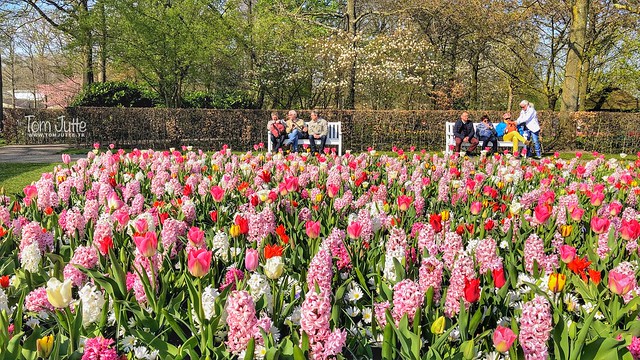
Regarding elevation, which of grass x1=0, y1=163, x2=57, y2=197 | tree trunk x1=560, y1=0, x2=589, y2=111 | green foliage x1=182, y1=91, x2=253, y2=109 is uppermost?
tree trunk x1=560, y1=0, x2=589, y2=111

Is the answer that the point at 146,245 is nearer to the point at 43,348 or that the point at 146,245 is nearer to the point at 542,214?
the point at 43,348

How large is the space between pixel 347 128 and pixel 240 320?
1329 centimetres

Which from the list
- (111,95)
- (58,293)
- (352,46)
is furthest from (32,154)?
(58,293)

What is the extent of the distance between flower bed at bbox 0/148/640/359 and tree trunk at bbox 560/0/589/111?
41.7 feet

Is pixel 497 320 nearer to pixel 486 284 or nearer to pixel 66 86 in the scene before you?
pixel 486 284

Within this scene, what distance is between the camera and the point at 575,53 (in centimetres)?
1515

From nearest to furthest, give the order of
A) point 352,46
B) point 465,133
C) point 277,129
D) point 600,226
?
point 600,226, point 277,129, point 465,133, point 352,46

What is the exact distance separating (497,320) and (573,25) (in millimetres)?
15676

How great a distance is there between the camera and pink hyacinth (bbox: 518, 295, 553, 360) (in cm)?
163

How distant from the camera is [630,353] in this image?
1.61m

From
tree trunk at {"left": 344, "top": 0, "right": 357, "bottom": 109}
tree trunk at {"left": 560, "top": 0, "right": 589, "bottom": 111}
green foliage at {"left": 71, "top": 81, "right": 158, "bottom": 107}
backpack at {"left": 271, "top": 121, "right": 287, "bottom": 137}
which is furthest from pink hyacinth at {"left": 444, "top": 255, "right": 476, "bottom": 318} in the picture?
tree trunk at {"left": 344, "top": 0, "right": 357, "bottom": 109}

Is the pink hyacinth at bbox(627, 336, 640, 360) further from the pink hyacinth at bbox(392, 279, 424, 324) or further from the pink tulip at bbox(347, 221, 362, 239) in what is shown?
the pink tulip at bbox(347, 221, 362, 239)

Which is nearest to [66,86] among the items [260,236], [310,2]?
[310,2]

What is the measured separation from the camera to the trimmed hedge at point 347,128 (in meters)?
14.3
